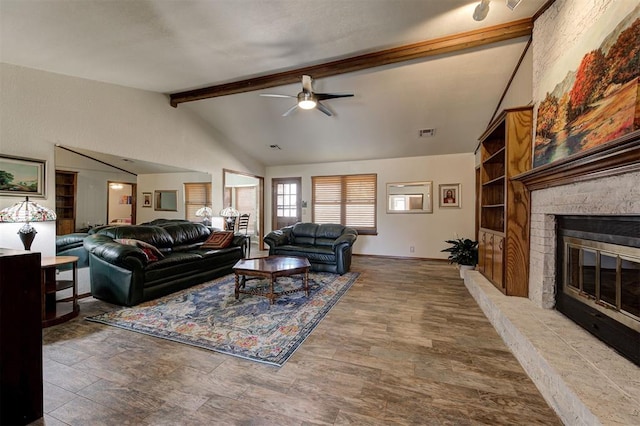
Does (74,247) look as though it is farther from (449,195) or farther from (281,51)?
(449,195)

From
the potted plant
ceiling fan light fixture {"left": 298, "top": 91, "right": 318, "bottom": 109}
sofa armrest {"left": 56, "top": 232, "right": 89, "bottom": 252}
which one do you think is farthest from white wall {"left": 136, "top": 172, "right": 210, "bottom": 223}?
the potted plant

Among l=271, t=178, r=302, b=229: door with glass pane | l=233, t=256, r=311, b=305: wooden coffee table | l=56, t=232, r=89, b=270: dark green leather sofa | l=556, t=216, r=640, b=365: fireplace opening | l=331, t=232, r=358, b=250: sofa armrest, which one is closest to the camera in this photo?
l=556, t=216, r=640, b=365: fireplace opening

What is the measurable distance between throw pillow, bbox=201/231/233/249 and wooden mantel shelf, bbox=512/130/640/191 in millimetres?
4266

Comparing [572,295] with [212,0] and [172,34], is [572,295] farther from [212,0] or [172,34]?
[172,34]

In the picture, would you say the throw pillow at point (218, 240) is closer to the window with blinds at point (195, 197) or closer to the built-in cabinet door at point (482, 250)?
the window with blinds at point (195, 197)

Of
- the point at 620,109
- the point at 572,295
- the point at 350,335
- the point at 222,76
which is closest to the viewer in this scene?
the point at 620,109

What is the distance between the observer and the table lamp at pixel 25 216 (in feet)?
8.39

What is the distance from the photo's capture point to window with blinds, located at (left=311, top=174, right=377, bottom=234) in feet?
21.4

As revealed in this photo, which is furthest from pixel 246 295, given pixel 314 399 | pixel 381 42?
pixel 381 42

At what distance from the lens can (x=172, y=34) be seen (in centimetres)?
260

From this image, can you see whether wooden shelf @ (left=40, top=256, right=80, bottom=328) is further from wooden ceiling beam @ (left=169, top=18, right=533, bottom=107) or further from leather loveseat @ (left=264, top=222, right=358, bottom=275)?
wooden ceiling beam @ (left=169, top=18, right=533, bottom=107)

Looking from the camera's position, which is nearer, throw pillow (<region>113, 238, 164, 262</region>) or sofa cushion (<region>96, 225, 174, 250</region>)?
throw pillow (<region>113, 238, 164, 262</region>)

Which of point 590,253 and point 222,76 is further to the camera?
point 222,76

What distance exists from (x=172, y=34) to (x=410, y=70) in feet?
9.58
